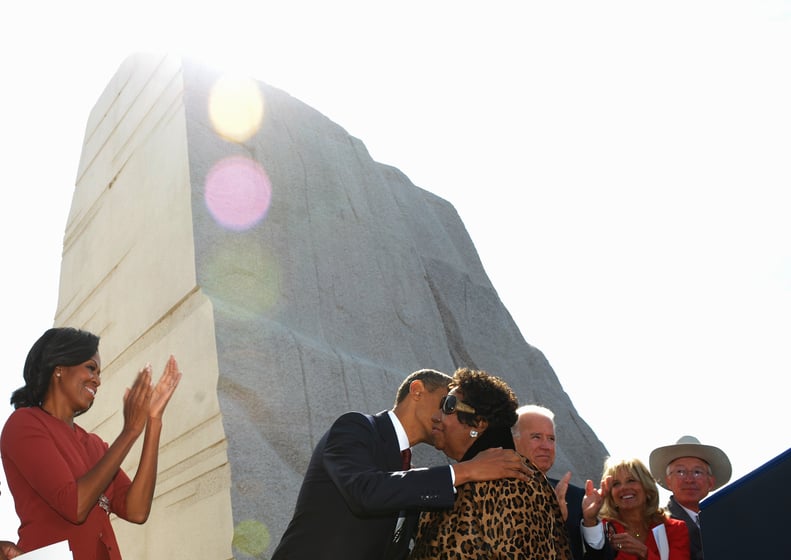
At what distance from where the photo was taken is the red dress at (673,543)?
3389mm

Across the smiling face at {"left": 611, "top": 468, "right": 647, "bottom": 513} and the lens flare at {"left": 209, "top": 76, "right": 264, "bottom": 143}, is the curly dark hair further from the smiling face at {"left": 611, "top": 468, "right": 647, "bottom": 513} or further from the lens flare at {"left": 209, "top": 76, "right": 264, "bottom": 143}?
the lens flare at {"left": 209, "top": 76, "right": 264, "bottom": 143}

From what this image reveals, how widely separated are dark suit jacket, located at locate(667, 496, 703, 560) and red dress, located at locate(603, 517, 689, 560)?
0.05 metres

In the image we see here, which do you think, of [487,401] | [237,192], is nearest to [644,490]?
[487,401]

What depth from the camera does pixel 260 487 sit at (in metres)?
4.07

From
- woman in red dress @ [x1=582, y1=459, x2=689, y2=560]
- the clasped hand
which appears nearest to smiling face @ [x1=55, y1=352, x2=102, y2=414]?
the clasped hand

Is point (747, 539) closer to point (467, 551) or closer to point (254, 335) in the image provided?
point (467, 551)

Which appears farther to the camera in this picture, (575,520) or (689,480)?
(689,480)

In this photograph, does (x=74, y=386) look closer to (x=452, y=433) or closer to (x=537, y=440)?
(x=452, y=433)

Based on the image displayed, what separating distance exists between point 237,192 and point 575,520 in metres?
3.00

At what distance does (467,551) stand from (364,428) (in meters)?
0.51

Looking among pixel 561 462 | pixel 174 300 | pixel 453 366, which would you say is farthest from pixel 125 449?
pixel 561 462

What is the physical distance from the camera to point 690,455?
13.5ft

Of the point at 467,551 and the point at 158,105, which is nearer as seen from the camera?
the point at 467,551

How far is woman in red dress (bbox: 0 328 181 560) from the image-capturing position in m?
2.71
